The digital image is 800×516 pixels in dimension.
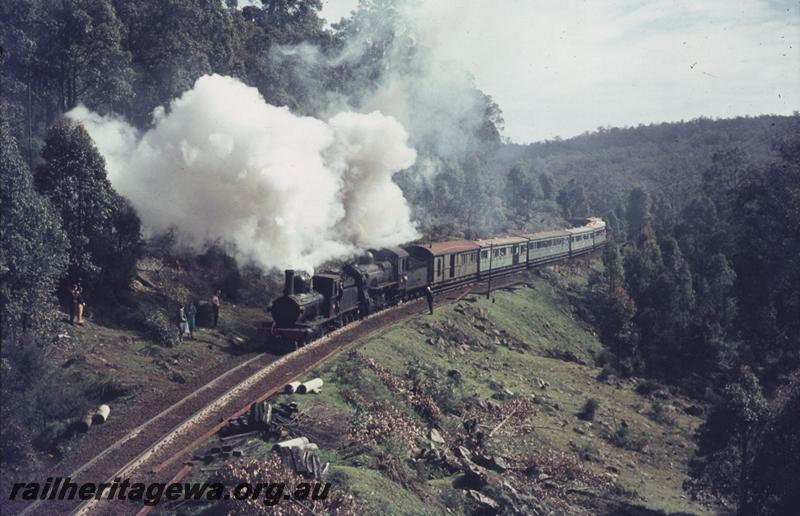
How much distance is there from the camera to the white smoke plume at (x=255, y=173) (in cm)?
2530

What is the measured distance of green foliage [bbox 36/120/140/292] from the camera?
2277 centimetres

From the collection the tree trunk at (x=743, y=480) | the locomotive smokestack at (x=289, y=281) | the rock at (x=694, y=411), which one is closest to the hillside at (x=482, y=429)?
the rock at (x=694, y=411)

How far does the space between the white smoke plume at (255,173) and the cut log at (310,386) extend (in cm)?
653

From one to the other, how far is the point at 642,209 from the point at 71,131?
272 feet

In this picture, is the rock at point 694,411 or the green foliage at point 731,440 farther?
the rock at point 694,411

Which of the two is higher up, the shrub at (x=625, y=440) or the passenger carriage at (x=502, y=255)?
the passenger carriage at (x=502, y=255)

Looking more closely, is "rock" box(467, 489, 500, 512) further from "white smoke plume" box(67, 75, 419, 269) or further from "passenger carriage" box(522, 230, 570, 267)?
"passenger carriage" box(522, 230, 570, 267)

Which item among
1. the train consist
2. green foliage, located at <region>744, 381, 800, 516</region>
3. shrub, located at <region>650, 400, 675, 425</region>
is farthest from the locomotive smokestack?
shrub, located at <region>650, 400, 675, 425</region>

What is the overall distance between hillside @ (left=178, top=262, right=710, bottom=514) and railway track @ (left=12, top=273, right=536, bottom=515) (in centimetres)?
74

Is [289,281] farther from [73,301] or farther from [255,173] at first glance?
[73,301]

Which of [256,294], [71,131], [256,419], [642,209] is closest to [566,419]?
[256,419]

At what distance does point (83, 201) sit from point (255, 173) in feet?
21.4

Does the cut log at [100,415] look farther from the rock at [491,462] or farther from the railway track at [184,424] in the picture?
the rock at [491,462]

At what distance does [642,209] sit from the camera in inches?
3568
